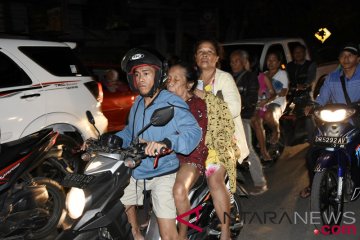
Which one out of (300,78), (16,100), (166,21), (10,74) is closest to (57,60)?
(10,74)

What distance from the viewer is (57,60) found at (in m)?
5.77

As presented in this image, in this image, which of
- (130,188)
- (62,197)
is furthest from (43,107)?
(130,188)

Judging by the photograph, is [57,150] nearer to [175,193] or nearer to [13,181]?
[13,181]

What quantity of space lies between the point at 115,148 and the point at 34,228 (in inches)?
74.8

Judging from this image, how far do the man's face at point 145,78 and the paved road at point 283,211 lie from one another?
84.3 inches

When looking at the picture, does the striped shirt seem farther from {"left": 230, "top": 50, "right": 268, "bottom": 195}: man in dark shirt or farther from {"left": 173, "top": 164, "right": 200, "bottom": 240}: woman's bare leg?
{"left": 173, "top": 164, "right": 200, "bottom": 240}: woman's bare leg

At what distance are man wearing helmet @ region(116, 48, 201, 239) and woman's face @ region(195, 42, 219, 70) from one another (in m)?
1.36

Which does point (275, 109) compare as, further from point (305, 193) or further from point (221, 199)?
point (221, 199)

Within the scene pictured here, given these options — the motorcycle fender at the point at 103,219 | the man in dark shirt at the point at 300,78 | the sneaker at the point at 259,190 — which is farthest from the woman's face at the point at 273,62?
the motorcycle fender at the point at 103,219

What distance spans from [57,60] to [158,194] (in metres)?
3.30

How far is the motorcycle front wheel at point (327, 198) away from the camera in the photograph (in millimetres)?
4273

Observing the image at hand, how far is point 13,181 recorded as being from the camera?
3.66m

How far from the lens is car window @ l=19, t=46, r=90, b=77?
216 inches

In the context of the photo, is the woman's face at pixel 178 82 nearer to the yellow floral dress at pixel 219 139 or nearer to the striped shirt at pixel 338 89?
the yellow floral dress at pixel 219 139
